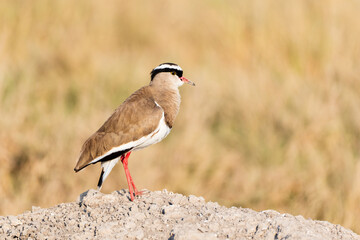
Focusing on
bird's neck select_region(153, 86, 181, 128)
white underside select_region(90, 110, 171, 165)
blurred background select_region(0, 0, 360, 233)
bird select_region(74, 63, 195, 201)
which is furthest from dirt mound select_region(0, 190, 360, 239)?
blurred background select_region(0, 0, 360, 233)

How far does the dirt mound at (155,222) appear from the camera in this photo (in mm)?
4824

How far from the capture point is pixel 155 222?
16.4 feet

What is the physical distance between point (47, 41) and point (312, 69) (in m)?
5.21

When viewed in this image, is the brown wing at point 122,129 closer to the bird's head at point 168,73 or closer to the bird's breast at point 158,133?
the bird's breast at point 158,133

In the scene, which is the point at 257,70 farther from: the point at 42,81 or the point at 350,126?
the point at 42,81

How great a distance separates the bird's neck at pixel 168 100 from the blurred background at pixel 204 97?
10.1ft

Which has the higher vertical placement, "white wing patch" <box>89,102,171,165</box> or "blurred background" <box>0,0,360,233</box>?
"blurred background" <box>0,0,360,233</box>

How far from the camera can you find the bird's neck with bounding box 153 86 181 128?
6020 millimetres

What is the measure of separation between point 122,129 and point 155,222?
3.93 feet

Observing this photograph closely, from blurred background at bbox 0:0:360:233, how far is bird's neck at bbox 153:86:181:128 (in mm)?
3081

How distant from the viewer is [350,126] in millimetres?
10117

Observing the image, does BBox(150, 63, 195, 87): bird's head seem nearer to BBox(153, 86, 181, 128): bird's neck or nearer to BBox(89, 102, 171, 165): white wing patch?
BBox(153, 86, 181, 128): bird's neck

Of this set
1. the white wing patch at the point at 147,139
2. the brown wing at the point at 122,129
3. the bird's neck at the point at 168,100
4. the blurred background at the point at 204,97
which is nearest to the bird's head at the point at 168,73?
the bird's neck at the point at 168,100

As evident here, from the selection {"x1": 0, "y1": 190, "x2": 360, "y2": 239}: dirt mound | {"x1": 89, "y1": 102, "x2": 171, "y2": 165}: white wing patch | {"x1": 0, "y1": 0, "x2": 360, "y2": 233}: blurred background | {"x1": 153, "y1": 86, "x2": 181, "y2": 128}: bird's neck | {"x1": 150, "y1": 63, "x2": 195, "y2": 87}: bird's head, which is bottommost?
{"x1": 0, "y1": 190, "x2": 360, "y2": 239}: dirt mound
